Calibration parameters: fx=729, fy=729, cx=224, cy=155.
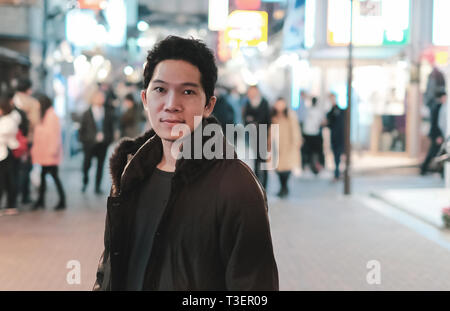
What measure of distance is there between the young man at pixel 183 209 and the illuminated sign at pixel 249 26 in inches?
1031

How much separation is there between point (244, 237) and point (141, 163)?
48 centimetres

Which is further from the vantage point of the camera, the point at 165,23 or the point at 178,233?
the point at 165,23

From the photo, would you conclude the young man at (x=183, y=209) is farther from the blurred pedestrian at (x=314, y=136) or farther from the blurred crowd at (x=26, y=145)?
the blurred pedestrian at (x=314, y=136)

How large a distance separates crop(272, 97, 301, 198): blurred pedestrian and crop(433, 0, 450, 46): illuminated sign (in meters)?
7.20

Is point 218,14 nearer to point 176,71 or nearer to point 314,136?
point 314,136

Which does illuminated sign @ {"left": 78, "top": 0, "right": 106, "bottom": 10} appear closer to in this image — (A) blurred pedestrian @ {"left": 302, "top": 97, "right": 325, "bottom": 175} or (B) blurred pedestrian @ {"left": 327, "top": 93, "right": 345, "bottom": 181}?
(A) blurred pedestrian @ {"left": 302, "top": 97, "right": 325, "bottom": 175}

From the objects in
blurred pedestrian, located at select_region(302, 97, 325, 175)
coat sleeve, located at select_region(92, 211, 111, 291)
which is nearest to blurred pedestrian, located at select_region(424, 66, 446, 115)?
blurred pedestrian, located at select_region(302, 97, 325, 175)

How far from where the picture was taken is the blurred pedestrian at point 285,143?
12.9 meters

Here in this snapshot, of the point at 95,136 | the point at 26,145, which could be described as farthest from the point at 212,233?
the point at 95,136

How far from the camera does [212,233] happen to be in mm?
2324
